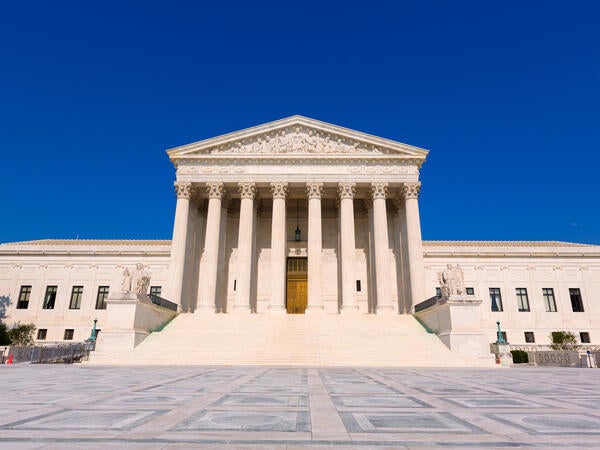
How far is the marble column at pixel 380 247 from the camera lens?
110ft

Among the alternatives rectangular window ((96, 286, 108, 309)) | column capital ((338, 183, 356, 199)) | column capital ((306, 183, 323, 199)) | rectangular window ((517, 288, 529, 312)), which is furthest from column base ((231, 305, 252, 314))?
rectangular window ((517, 288, 529, 312))

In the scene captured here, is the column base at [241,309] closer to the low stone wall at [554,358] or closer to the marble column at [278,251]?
the marble column at [278,251]

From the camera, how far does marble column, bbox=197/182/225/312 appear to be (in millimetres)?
33969

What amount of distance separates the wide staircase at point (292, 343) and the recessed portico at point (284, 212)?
126 inches

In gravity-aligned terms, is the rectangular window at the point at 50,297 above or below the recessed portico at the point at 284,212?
below

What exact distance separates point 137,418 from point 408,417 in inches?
158

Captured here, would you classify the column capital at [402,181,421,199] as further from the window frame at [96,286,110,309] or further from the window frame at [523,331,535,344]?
the window frame at [96,286,110,309]

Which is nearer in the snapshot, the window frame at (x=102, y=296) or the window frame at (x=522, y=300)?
the window frame at (x=522, y=300)

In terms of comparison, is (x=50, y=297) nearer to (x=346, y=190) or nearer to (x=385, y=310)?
(x=346, y=190)

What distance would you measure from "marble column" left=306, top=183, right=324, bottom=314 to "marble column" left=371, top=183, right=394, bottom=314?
5.09m

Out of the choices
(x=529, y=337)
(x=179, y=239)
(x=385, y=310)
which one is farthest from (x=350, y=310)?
(x=529, y=337)

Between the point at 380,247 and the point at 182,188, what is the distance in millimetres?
18909

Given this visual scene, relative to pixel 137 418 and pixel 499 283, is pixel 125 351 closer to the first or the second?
pixel 137 418

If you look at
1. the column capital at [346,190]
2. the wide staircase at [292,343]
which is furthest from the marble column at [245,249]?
the column capital at [346,190]
